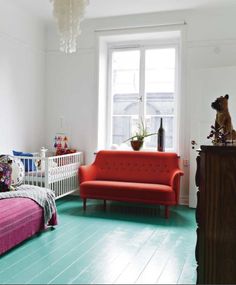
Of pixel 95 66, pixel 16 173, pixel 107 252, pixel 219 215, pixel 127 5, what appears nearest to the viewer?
pixel 219 215

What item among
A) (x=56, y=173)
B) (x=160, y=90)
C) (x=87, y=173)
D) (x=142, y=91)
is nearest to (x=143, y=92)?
(x=142, y=91)

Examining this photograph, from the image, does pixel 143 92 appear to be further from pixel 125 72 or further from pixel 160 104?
pixel 125 72

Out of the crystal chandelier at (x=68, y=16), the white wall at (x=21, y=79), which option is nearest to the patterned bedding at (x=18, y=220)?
the white wall at (x=21, y=79)

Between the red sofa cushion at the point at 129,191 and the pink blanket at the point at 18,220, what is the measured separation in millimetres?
1110

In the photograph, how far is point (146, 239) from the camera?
3.37 meters

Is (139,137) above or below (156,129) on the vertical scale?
below

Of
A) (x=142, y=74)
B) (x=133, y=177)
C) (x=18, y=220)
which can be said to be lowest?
(x=18, y=220)

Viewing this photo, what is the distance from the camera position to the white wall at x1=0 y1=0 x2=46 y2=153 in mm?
4578

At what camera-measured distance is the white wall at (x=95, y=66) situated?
4.70 m

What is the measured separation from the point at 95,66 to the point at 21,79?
119 centimetres

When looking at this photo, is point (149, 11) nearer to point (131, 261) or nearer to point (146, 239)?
point (146, 239)

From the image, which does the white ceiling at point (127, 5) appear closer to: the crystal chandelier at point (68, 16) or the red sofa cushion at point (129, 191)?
Result: the crystal chandelier at point (68, 16)

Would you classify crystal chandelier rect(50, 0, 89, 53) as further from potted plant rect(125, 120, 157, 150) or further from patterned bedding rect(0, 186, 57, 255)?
potted plant rect(125, 120, 157, 150)

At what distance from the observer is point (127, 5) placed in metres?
4.68
